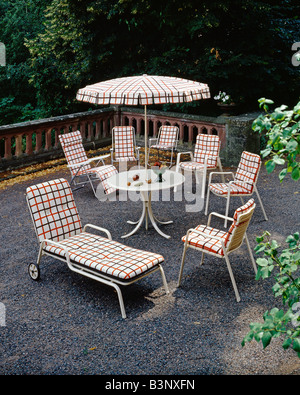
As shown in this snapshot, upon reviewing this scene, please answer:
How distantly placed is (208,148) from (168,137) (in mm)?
2030

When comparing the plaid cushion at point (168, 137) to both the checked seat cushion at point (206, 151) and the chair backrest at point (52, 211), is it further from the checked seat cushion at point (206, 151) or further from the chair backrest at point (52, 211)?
the chair backrest at point (52, 211)

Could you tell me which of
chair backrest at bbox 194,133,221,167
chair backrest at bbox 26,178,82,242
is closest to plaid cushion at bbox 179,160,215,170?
chair backrest at bbox 194,133,221,167

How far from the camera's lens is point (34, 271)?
6020 millimetres

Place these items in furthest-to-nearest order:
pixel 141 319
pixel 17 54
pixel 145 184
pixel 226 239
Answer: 1. pixel 17 54
2. pixel 145 184
3. pixel 226 239
4. pixel 141 319

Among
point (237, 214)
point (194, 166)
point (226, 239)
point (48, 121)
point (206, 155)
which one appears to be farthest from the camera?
point (48, 121)

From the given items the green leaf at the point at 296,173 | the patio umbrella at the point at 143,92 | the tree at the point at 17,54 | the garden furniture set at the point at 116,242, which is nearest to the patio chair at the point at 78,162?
the garden furniture set at the point at 116,242

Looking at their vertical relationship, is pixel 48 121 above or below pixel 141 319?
above

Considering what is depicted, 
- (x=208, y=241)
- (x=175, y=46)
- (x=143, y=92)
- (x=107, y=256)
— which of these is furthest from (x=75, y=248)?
(x=175, y=46)

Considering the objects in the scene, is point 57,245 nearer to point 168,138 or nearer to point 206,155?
point 206,155

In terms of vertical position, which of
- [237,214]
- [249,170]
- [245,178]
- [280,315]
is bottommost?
[245,178]

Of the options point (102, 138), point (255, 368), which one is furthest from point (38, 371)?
point (102, 138)

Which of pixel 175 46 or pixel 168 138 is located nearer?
pixel 168 138

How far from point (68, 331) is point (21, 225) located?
11.4ft
